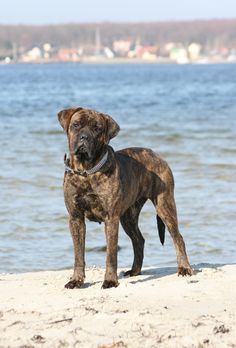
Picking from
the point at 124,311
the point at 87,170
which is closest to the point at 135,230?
the point at 87,170

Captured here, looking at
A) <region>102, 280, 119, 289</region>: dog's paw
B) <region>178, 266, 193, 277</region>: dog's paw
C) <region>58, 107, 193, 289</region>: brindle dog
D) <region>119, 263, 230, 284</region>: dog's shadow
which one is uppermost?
<region>58, 107, 193, 289</region>: brindle dog

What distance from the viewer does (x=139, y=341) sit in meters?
5.66

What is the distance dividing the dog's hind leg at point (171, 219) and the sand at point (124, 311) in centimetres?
12

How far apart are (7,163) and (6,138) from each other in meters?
5.87

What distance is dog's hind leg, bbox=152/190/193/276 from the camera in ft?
26.4

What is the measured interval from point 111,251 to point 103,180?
1.95ft

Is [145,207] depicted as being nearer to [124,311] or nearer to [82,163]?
[82,163]

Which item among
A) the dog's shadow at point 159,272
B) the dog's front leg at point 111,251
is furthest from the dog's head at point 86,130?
the dog's shadow at point 159,272

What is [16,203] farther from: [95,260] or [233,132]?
[233,132]

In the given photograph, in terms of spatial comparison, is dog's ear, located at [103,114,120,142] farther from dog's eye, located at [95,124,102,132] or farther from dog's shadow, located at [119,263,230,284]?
dog's shadow, located at [119,263,230,284]

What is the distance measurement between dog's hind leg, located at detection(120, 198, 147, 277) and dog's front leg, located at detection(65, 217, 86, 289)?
680mm

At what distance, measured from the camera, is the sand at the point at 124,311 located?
5.69 meters

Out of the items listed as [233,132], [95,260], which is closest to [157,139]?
[233,132]

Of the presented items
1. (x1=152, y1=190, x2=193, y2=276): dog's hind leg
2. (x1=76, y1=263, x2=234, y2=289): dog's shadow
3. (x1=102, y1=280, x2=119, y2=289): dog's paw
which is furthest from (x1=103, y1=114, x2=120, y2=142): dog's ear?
(x1=76, y1=263, x2=234, y2=289): dog's shadow
